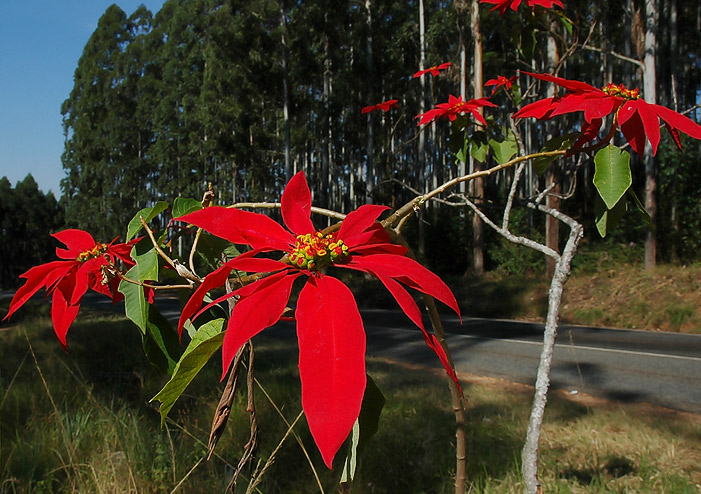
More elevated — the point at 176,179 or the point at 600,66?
the point at 600,66

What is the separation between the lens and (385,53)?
52.9 ft

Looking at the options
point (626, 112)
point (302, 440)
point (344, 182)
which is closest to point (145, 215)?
point (626, 112)

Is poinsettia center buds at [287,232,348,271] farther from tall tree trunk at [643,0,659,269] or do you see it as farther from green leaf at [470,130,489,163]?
tall tree trunk at [643,0,659,269]

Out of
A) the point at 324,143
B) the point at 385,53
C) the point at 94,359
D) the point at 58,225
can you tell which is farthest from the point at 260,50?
the point at 58,225

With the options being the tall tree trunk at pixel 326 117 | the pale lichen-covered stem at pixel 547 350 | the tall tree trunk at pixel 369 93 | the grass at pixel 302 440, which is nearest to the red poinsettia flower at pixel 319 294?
the pale lichen-covered stem at pixel 547 350

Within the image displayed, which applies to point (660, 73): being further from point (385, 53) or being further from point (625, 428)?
point (625, 428)

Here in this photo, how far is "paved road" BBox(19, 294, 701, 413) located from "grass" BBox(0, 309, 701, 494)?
738 mm

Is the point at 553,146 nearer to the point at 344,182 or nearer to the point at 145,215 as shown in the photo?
the point at 145,215

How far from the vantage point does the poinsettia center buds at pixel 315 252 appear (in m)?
0.39

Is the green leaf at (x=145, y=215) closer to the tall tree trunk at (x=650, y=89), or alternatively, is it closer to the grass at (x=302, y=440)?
the grass at (x=302, y=440)

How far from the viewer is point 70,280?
582mm

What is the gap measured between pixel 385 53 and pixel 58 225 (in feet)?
83.4

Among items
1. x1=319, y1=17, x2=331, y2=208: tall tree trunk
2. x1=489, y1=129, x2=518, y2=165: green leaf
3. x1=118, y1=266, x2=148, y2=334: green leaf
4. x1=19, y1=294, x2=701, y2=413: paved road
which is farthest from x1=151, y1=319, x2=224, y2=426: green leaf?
x1=319, y1=17, x2=331, y2=208: tall tree trunk

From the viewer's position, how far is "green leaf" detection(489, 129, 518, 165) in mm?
1230
